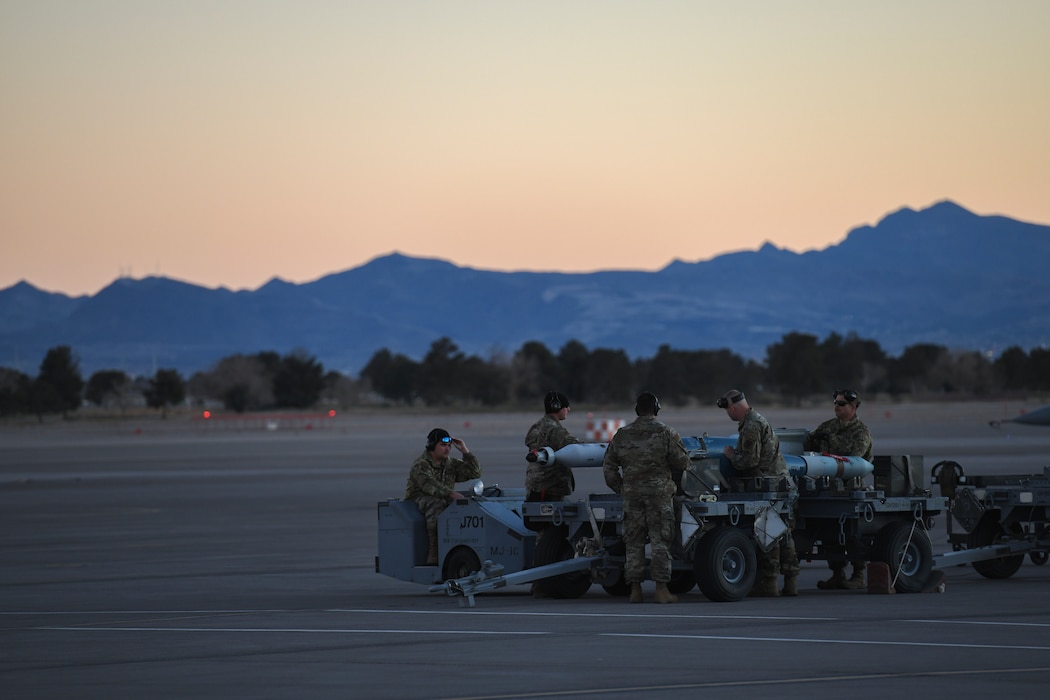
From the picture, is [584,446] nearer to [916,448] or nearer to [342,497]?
[342,497]

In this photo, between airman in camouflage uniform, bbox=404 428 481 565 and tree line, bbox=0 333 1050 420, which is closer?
airman in camouflage uniform, bbox=404 428 481 565

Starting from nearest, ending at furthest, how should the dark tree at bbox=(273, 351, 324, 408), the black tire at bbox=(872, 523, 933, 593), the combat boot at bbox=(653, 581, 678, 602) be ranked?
the combat boot at bbox=(653, 581, 678, 602), the black tire at bbox=(872, 523, 933, 593), the dark tree at bbox=(273, 351, 324, 408)

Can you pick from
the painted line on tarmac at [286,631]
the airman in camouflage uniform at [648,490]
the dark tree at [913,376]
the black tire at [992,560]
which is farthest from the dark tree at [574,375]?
the painted line on tarmac at [286,631]

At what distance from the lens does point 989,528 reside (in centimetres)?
1908

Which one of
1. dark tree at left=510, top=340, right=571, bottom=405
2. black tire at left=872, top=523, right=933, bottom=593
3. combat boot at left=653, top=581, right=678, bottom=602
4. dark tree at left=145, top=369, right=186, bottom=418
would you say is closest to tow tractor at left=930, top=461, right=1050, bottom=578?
black tire at left=872, top=523, right=933, bottom=593

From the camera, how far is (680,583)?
17109mm

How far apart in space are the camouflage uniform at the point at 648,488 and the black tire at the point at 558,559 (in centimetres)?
94

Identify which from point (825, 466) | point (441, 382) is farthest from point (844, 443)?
point (441, 382)

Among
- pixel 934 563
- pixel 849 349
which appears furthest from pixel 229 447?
pixel 849 349

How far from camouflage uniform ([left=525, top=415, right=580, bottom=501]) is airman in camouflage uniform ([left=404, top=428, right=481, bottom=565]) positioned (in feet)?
2.22

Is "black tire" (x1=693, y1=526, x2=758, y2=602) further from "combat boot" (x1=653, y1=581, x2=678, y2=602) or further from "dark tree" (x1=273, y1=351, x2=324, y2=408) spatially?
"dark tree" (x1=273, y1=351, x2=324, y2=408)

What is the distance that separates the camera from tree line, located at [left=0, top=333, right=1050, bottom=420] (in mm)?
151250

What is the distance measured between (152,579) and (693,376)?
144880 mm

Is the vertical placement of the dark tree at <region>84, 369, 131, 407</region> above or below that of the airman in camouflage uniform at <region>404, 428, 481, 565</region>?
above
